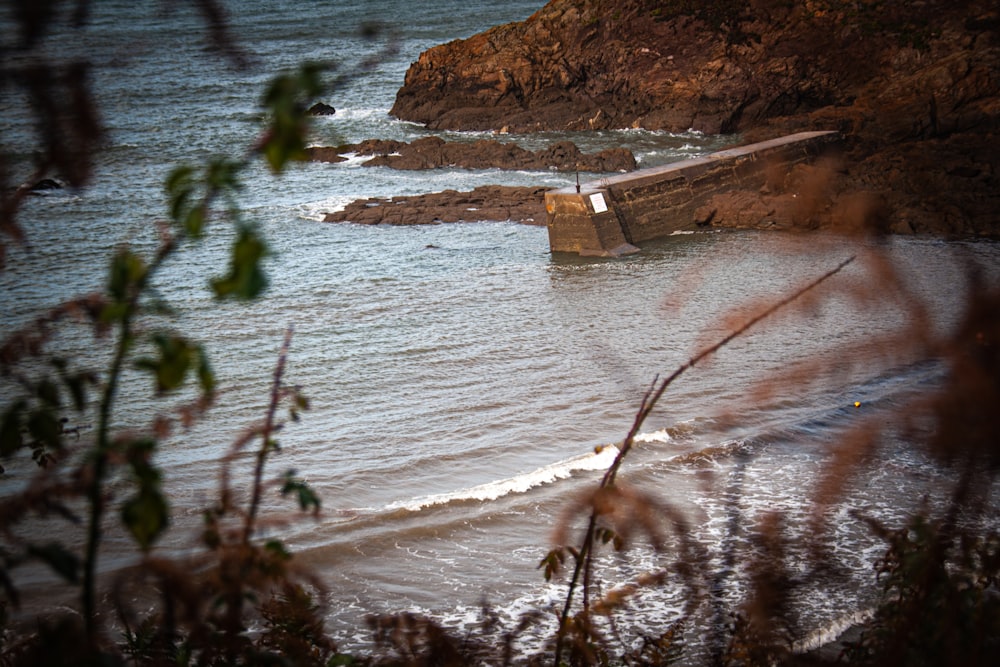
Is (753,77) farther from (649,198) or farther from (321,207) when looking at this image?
(321,207)

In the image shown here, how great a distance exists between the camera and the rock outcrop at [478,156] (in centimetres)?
2898

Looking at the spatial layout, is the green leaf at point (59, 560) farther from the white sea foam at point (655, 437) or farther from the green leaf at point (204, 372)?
the white sea foam at point (655, 437)

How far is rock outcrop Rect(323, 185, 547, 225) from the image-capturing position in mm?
24594

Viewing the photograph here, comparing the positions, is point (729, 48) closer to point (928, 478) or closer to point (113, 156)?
point (113, 156)

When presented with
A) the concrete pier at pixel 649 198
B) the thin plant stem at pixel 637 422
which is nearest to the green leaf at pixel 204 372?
the thin plant stem at pixel 637 422

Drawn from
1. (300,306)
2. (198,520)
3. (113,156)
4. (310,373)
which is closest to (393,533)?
(198,520)

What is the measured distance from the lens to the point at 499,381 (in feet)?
44.2

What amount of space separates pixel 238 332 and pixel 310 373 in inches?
111

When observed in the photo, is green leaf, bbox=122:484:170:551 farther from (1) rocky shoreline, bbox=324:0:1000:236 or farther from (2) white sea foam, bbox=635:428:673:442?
(1) rocky shoreline, bbox=324:0:1000:236

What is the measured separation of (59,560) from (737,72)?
118 ft

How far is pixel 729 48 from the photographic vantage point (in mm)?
36438

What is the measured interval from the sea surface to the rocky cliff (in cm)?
864

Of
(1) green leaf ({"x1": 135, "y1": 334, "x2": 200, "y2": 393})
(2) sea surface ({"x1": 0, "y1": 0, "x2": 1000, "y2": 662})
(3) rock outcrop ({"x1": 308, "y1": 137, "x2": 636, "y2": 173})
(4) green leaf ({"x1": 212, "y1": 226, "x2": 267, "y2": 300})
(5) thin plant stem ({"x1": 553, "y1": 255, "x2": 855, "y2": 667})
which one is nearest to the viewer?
(4) green leaf ({"x1": 212, "y1": 226, "x2": 267, "y2": 300})

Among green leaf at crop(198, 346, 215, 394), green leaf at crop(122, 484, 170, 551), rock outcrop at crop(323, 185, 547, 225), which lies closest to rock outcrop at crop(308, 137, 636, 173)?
rock outcrop at crop(323, 185, 547, 225)
